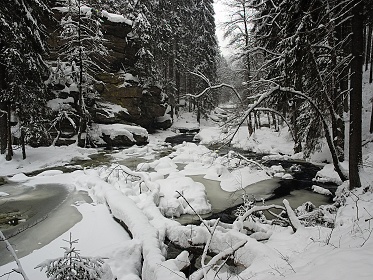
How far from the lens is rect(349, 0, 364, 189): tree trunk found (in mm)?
6348

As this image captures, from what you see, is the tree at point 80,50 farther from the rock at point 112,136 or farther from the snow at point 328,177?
the snow at point 328,177

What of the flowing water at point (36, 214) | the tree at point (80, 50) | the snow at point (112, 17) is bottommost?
the flowing water at point (36, 214)

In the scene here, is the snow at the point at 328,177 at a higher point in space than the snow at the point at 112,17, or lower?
lower

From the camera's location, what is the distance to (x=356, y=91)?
6.48 m

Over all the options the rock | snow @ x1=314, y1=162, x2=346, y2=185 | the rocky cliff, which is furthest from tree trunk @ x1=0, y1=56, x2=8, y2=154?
snow @ x1=314, y1=162, x2=346, y2=185

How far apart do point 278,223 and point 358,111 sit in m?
3.52

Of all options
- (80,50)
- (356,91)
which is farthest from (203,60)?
(356,91)

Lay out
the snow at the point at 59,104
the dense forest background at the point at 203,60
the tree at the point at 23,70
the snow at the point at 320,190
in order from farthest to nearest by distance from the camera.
A: the snow at the point at 59,104 → the tree at the point at 23,70 → the snow at the point at 320,190 → the dense forest background at the point at 203,60

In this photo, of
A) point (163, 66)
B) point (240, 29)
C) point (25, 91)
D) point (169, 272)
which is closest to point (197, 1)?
point (163, 66)

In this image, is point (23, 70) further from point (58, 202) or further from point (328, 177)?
point (328, 177)

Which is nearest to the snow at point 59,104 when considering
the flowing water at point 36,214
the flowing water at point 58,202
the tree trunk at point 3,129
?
the tree trunk at point 3,129

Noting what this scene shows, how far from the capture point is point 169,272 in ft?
12.5

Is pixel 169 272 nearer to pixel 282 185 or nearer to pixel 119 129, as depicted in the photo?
pixel 282 185

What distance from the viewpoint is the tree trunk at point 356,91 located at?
6348 millimetres
